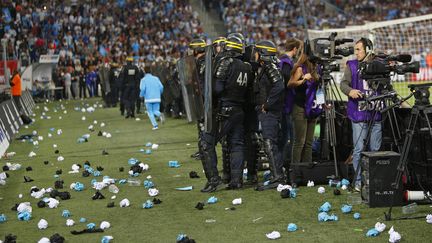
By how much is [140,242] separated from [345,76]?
406cm

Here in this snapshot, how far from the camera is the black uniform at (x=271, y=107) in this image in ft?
40.9

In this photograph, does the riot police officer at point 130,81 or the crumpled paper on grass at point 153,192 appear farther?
the riot police officer at point 130,81

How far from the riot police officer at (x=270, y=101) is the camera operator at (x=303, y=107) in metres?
0.31

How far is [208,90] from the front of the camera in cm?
1227

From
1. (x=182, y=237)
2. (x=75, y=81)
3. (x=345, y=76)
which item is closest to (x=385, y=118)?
(x=345, y=76)

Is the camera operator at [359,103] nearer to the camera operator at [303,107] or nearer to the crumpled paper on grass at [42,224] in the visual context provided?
the camera operator at [303,107]

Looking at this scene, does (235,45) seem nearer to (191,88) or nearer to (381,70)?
(381,70)

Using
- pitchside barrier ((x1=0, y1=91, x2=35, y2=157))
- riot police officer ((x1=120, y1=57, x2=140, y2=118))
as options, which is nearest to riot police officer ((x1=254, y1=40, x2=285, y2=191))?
pitchside barrier ((x1=0, y1=91, x2=35, y2=157))

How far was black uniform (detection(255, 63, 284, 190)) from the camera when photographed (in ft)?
40.9

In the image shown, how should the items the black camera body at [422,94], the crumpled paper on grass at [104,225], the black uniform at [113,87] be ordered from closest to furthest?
1. the black camera body at [422,94]
2. the crumpled paper on grass at [104,225]
3. the black uniform at [113,87]

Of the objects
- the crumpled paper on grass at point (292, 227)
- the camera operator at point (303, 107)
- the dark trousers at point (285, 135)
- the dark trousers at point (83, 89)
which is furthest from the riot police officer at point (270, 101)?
the dark trousers at point (83, 89)

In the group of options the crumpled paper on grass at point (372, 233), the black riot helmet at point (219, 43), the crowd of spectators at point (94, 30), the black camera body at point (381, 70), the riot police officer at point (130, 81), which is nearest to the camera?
the crumpled paper on grass at point (372, 233)

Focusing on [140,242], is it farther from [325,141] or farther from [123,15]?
[123,15]

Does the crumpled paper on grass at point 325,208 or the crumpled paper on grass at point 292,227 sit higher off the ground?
the crumpled paper on grass at point 292,227
